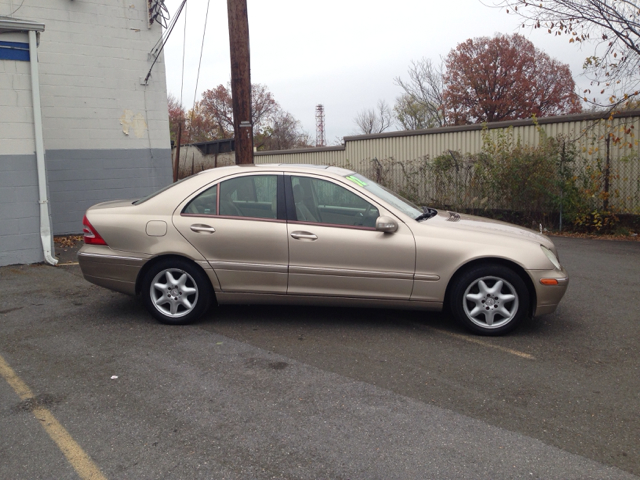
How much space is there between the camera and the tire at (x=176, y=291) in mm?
5418

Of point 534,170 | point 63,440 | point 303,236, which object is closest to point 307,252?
point 303,236

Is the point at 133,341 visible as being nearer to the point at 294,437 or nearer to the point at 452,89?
the point at 294,437

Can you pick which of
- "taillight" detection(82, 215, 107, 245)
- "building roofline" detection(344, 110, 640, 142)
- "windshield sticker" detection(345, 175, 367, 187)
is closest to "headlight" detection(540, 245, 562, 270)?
"windshield sticker" detection(345, 175, 367, 187)

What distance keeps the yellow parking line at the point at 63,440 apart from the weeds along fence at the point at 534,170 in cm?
1195

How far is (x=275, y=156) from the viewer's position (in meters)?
26.0

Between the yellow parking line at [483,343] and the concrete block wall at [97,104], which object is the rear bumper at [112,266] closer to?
the yellow parking line at [483,343]

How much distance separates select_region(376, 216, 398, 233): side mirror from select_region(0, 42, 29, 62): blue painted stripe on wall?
650 cm

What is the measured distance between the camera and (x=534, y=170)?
546 inches

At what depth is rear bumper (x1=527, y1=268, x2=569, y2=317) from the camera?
16.6 ft

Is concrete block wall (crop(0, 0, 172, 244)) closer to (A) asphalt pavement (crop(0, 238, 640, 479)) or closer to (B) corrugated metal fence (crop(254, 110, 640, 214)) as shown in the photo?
(A) asphalt pavement (crop(0, 238, 640, 479))

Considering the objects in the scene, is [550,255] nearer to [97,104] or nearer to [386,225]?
[386,225]

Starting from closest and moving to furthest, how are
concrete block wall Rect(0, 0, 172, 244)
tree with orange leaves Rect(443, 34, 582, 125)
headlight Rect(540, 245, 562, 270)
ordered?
headlight Rect(540, 245, 562, 270), concrete block wall Rect(0, 0, 172, 244), tree with orange leaves Rect(443, 34, 582, 125)

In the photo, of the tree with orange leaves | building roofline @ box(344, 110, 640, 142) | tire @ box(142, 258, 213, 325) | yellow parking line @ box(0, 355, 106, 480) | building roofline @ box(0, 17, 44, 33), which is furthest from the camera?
the tree with orange leaves

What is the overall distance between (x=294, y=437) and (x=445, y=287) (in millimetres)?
2348
